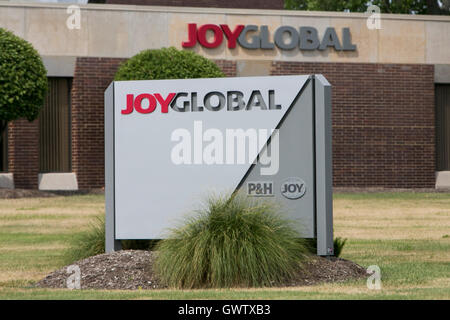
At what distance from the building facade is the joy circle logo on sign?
18.7m

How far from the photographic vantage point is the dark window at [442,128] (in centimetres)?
3250

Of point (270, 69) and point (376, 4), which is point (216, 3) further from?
point (376, 4)

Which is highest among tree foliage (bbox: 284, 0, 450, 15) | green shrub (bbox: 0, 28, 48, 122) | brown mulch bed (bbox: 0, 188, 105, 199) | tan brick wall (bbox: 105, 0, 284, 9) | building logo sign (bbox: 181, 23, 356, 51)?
tree foliage (bbox: 284, 0, 450, 15)

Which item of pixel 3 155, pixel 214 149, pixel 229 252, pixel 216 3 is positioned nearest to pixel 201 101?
pixel 214 149

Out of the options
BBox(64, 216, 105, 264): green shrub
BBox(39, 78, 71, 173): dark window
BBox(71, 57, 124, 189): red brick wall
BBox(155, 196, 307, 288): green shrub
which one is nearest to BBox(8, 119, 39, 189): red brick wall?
BBox(39, 78, 71, 173): dark window

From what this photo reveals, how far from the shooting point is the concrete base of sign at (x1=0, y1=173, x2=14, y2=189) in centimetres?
2783

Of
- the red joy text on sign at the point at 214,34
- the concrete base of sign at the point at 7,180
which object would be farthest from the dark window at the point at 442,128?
the concrete base of sign at the point at 7,180

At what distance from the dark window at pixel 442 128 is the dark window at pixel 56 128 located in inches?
537

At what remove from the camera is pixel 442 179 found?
32062mm

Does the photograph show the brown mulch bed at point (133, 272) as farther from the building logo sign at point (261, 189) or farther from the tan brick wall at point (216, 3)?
the tan brick wall at point (216, 3)

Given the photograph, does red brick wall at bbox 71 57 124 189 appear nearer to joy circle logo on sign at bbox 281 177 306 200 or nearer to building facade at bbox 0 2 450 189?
building facade at bbox 0 2 450 189

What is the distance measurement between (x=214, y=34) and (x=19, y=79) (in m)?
7.80

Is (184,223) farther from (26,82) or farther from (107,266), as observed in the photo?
(26,82)

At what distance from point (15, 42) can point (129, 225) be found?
1553cm
